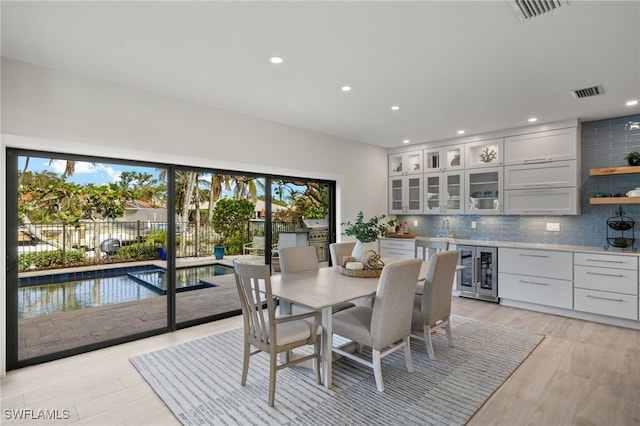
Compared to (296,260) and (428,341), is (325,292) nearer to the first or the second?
(296,260)

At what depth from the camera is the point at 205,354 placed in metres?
3.09

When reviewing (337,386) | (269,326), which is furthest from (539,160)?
(269,326)

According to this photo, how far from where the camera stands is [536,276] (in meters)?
4.41

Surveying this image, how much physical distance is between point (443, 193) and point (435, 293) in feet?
9.97

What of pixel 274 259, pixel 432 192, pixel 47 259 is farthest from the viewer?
pixel 432 192

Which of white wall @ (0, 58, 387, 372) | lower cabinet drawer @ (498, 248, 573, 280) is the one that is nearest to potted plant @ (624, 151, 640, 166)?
lower cabinet drawer @ (498, 248, 573, 280)

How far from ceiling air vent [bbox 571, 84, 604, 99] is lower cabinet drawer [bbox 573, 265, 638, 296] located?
201 cm

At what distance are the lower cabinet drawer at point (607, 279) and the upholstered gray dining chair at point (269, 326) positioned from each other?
11.7 feet

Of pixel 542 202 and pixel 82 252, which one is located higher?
pixel 542 202

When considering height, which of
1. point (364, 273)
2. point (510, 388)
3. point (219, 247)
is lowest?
point (510, 388)

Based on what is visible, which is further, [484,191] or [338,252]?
[484,191]

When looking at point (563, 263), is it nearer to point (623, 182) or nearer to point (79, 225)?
point (623, 182)

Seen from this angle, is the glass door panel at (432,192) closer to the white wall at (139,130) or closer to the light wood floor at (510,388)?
the white wall at (139,130)

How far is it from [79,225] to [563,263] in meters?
5.55
